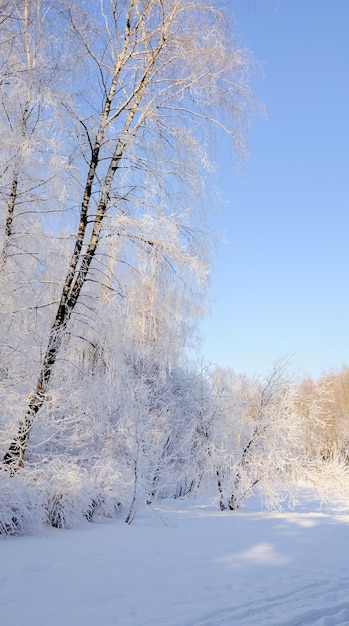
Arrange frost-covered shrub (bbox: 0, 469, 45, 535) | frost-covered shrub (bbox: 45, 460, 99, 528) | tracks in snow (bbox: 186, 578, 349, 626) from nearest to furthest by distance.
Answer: tracks in snow (bbox: 186, 578, 349, 626)
frost-covered shrub (bbox: 0, 469, 45, 535)
frost-covered shrub (bbox: 45, 460, 99, 528)

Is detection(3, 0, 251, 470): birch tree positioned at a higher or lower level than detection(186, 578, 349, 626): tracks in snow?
higher

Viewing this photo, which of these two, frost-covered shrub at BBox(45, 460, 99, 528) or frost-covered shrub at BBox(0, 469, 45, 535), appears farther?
frost-covered shrub at BBox(45, 460, 99, 528)

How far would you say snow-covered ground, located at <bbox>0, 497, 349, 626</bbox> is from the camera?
2969 mm

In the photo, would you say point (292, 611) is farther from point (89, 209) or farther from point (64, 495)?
point (89, 209)

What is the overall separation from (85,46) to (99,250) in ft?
10.2

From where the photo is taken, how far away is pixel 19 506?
19.4 feet

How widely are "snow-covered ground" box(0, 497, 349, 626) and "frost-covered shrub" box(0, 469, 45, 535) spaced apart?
224 mm

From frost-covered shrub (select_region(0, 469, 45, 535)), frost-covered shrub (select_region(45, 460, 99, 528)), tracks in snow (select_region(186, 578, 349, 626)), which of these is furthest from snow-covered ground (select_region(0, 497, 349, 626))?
frost-covered shrub (select_region(45, 460, 99, 528))

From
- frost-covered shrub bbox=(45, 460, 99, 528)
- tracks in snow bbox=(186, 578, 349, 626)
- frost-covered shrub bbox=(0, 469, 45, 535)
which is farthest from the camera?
frost-covered shrub bbox=(45, 460, 99, 528)

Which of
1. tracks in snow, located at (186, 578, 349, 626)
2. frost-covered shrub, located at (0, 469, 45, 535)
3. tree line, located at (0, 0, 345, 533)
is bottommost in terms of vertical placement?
tracks in snow, located at (186, 578, 349, 626)

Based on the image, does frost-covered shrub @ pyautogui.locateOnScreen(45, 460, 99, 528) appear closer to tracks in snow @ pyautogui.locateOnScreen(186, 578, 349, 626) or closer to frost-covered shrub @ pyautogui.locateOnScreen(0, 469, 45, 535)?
frost-covered shrub @ pyautogui.locateOnScreen(0, 469, 45, 535)

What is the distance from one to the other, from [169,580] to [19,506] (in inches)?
114

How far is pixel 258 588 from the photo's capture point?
12.1ft

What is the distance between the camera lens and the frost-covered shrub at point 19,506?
581 centimetres
